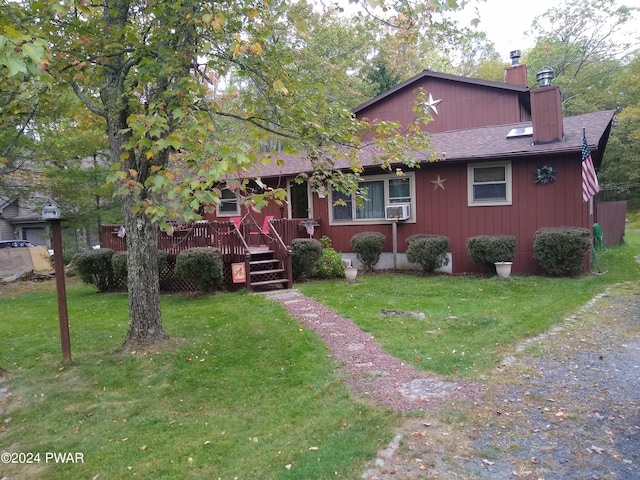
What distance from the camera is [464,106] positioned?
1361 centimetres

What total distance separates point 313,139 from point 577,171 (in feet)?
21.7

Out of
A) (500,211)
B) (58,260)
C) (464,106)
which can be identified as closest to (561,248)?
(500,211)

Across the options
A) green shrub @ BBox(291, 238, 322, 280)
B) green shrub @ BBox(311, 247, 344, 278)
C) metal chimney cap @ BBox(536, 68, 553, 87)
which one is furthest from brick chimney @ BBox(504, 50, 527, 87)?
green shrub @ BBox(291, 238, 322, 280)

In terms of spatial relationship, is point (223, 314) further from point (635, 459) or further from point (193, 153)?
point (635, 459)

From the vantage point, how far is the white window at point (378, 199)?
38.0 ft

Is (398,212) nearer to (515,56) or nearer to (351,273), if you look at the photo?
(351,273)

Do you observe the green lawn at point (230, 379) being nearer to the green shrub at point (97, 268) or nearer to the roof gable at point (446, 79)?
the green shrub at point (97, 268)

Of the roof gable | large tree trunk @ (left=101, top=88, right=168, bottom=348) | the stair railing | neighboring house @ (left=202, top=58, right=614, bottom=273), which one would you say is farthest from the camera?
the roof gable

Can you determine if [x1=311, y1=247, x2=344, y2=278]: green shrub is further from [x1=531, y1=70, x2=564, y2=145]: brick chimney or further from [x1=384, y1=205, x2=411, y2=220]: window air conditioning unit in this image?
[x1=531, y1=70, x2=564, y2=145]: brick chimney

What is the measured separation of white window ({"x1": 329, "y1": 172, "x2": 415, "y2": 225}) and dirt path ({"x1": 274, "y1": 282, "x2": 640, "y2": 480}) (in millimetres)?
6418

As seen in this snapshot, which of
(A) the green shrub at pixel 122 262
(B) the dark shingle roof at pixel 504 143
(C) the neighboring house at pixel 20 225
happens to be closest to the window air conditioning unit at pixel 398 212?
(B) the dark shingle roof at pixel 504 143

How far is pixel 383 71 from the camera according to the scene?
835 inches

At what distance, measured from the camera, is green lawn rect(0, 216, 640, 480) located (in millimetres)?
3123

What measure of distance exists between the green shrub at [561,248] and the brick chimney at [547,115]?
6.85 ft
